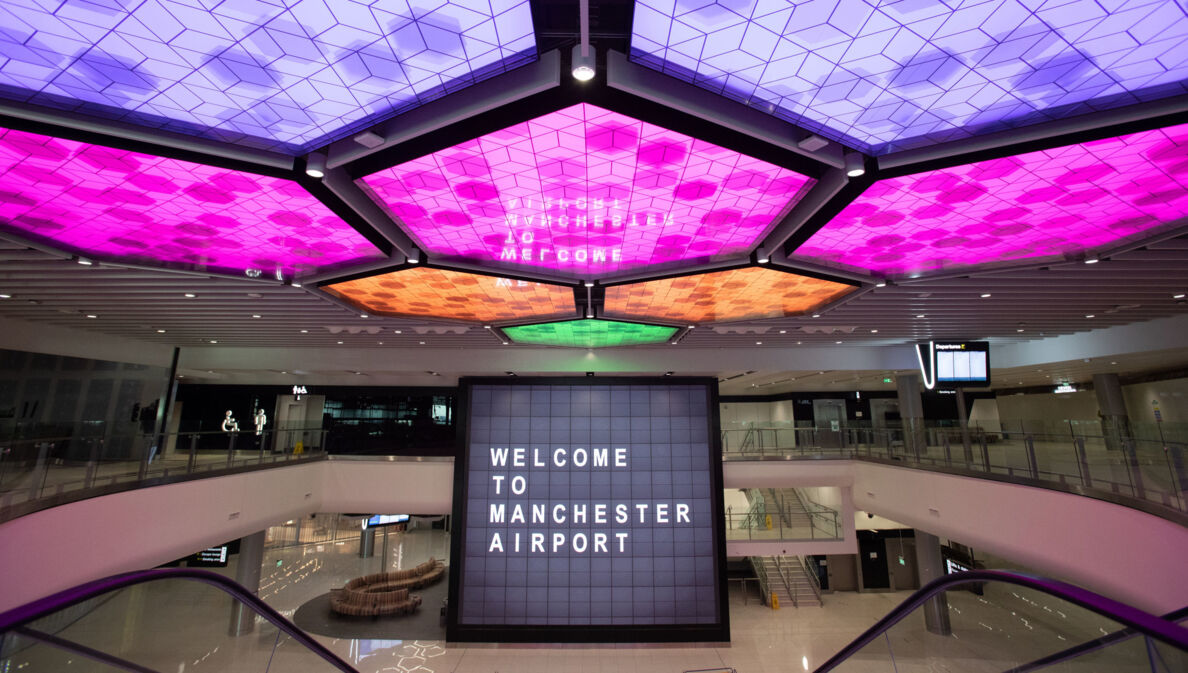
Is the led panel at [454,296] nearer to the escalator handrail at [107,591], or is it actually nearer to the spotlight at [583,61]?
the escalator handrail at [107,591]

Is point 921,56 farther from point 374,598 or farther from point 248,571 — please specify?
point 248,571

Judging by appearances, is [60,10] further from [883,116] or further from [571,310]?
[571,310]

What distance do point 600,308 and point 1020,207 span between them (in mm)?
5783

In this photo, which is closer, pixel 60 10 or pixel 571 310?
pixel 60 10

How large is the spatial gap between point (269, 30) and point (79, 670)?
764cm

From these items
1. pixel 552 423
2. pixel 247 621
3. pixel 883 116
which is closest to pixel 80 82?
pixel 883 116

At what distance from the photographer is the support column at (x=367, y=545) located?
22.3 metres

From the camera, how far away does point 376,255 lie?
6.69m

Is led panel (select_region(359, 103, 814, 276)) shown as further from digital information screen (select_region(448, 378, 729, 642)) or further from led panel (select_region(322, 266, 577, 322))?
digital information screen (select_region(448, 378, 729, 642))

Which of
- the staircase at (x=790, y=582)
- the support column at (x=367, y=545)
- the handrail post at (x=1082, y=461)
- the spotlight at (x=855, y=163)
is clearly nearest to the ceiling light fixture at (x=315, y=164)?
the spotlight at (x=855, y=163)

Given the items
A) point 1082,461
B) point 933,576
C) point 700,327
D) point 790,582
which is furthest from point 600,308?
point 790,582

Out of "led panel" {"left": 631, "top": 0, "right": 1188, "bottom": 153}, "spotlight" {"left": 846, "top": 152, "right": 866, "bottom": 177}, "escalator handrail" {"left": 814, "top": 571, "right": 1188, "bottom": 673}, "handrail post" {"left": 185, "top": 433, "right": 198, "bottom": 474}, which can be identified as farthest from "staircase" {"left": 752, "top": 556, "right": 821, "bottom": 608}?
"led panel" {"left": 631, "top": 0, "right": 1188, "bottom": 153}

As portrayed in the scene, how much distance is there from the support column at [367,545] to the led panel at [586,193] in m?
20.1

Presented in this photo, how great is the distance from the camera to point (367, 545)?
2247 centimetres
